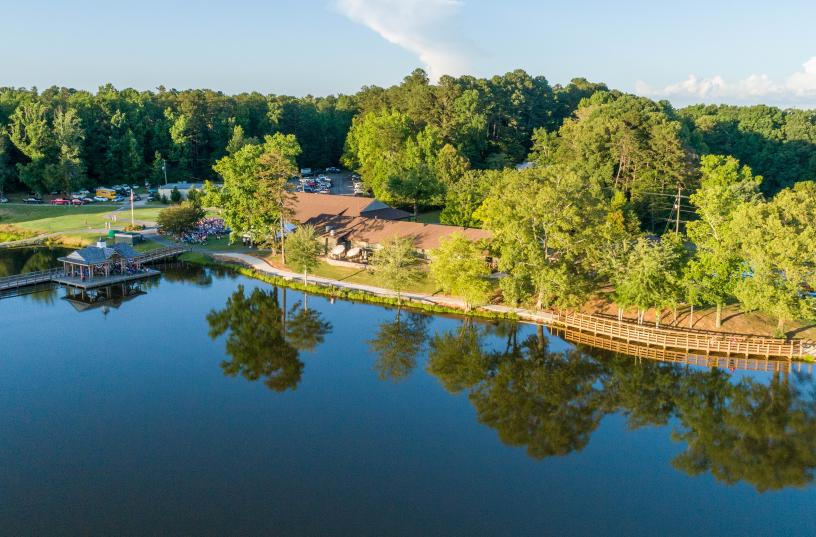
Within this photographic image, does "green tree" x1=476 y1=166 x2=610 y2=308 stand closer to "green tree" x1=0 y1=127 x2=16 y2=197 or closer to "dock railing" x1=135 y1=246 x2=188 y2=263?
"dock railing" x1=135 y1=246 x2=188 y2=263

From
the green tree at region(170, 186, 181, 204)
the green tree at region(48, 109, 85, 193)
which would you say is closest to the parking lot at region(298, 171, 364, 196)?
the green tree at region(170, 186, 181, 204)

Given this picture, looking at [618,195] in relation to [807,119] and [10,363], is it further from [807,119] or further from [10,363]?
[807,119]

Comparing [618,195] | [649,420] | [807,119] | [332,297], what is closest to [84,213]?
[332,297]

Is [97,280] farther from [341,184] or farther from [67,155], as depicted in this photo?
→ [341,184]

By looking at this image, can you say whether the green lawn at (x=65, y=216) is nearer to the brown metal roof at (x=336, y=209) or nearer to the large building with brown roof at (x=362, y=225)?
the brown metal roof at (x=336, y=209)

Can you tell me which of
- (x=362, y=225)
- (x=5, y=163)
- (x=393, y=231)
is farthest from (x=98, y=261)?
(x=5, y=163)

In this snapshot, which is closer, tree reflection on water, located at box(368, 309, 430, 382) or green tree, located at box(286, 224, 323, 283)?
tree reflection on water, located at box(368, 309, 430, 382)
